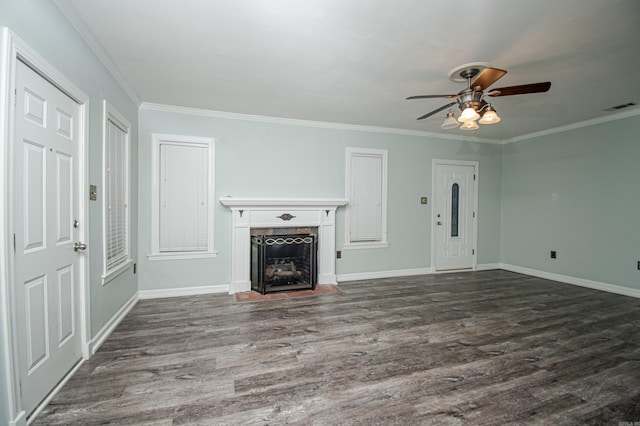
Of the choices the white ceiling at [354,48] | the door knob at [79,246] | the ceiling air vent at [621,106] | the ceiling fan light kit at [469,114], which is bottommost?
the door knob at [79,246]

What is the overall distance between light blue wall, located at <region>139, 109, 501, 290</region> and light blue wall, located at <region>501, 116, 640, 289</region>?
37 centimetres

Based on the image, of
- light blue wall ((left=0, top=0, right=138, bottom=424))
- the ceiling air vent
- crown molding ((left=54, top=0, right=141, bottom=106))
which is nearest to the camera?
light blue wall ((left=0, top=0, right=138, bottom=424))

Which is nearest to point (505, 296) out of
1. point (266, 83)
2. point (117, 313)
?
point (266, 83)

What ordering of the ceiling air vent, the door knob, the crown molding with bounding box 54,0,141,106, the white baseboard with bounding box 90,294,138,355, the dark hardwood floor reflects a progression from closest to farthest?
the dark hardwood floor → the crown molding with bounding box 54,0,141,106 → the door knob → the white baseboard with bounding box 90,294,138,355 → the ceiling air vent

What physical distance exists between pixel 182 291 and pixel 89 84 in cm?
265

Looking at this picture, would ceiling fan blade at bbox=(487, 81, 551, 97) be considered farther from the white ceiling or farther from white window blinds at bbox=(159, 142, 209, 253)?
white window blinds at bbox=(159, 142, 209, 253)

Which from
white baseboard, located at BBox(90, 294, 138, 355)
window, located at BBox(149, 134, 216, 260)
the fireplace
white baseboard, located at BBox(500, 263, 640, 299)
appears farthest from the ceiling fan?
white baseboard, located at BBox(500, 263, 640, 299)

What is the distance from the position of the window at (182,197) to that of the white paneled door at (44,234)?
5.51 ft

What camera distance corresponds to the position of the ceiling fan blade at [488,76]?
7.53 ft

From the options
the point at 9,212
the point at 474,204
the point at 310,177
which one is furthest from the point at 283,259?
the point at 474,204

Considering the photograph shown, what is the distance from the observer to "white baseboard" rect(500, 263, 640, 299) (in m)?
4.04

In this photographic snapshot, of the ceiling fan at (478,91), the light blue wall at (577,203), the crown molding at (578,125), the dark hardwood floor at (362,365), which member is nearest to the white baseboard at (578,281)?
the light blue wall at (577,203)

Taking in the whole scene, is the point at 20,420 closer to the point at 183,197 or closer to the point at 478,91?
the point at 183,197

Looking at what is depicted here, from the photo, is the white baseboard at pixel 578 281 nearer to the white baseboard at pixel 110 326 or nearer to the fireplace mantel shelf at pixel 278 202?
the fireplace mantel shelf at pixel 278 202
